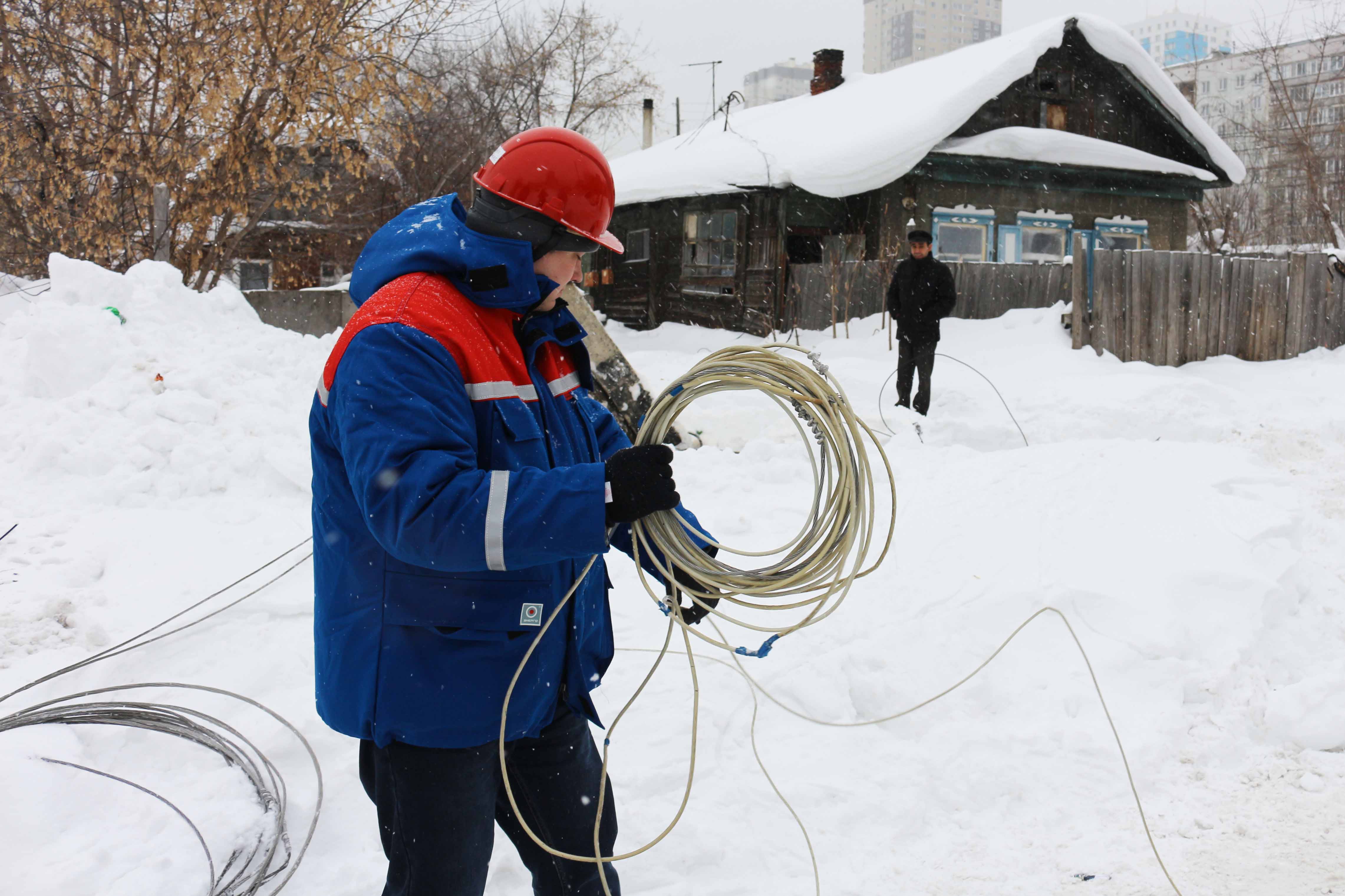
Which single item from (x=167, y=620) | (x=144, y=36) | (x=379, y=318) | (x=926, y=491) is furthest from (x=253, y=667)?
(x=144, y=36)

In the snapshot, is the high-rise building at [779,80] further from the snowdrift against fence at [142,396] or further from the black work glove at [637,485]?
the black work glove at [637,485]

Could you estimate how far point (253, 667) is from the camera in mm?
3482

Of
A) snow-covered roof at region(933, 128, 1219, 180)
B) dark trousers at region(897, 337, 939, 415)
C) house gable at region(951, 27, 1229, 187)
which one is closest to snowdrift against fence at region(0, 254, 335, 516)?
dark trousers at region(897, 337, 939, 415)

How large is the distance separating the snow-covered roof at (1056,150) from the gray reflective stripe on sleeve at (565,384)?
14881 millimetres

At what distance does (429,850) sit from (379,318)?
938 millimetres

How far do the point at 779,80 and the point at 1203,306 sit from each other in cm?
7832

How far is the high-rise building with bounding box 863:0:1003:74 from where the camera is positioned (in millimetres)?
81875

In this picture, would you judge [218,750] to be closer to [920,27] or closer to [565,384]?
[565,384]

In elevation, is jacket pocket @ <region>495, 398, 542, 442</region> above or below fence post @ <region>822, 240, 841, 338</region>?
below

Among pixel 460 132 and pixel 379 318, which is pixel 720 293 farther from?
pixel 379 318

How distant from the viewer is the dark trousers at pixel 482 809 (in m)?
1.64

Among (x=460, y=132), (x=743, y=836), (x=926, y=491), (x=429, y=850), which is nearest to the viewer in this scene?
(x=429, y=850)

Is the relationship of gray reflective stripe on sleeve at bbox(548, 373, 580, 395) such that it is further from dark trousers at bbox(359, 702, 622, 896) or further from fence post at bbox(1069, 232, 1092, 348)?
fence post at bbox(1069, 232, 1092, 348)

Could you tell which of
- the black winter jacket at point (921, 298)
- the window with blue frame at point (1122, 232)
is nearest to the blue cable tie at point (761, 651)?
the black winter jacket at point (921, 298)
